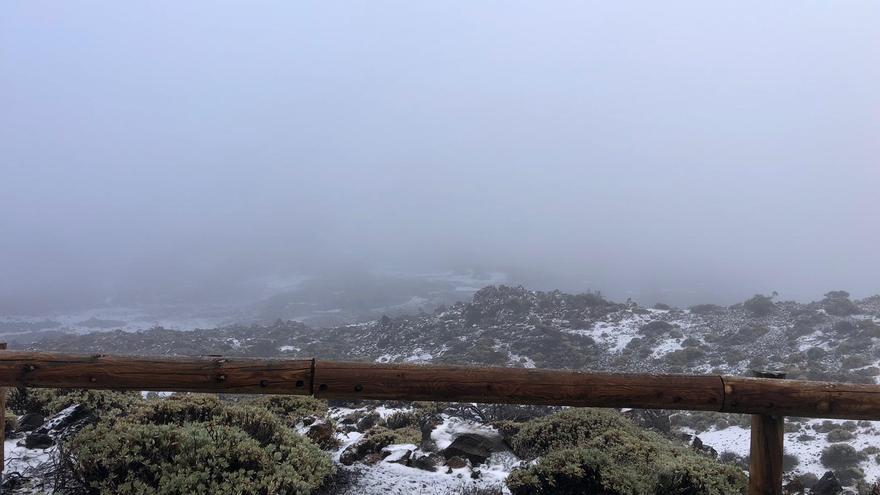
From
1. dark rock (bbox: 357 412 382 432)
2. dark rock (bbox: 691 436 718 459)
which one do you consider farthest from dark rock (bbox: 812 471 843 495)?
dark rock (bbox: 357 412 382 432)

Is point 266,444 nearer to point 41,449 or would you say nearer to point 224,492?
point 224,492

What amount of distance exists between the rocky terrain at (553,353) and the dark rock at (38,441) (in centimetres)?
2

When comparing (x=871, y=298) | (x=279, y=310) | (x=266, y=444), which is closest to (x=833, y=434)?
(x=266, y=444)

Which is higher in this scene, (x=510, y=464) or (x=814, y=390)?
(x=814, y=390)

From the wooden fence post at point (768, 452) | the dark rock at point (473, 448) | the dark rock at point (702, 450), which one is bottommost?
the dark rock at point (702, 450)

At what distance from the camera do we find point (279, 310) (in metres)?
66.8

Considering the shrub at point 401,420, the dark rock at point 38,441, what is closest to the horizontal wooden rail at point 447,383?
the dark rock at point 38,441

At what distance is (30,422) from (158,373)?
10.6 ft

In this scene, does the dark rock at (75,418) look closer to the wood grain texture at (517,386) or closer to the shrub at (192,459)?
the shrub at (192,459)

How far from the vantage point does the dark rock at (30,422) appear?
5.54 metres

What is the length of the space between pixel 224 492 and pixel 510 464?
118 inches

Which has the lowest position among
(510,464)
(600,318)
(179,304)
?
(179,304)

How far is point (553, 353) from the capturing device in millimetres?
24188

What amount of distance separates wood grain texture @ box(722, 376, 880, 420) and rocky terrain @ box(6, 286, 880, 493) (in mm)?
1719
